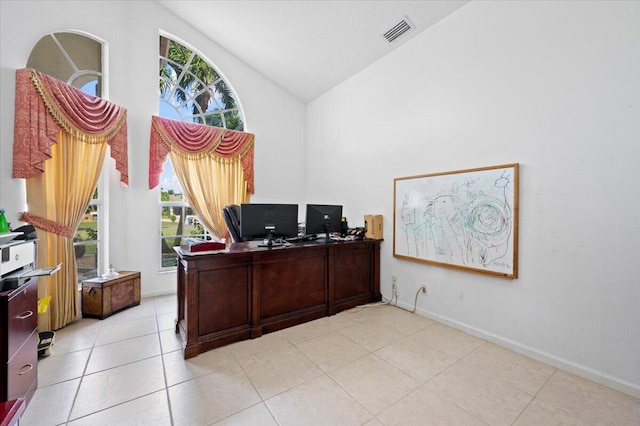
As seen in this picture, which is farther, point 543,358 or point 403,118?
point 403,118

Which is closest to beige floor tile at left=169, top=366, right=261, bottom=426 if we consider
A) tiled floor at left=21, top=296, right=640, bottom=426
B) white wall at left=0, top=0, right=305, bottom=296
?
tiled floor at left=21, top=296, right=640, bottom=426

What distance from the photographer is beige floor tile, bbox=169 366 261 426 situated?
164 centimetres

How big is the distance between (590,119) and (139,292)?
526cm

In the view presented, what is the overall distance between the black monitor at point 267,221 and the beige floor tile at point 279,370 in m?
1.11

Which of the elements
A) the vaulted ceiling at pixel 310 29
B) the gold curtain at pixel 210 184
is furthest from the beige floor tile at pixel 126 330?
the vaulted ceiling at pixel 310 29

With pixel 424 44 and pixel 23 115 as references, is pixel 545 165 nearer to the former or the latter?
pixel 424 44

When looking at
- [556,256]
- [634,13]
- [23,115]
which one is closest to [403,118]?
[634,13]

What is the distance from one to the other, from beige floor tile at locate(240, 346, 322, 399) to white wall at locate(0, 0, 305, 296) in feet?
8.59

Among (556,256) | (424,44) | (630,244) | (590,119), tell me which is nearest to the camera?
(630,244)

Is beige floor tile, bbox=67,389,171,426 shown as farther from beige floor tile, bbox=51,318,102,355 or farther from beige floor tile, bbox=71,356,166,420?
beige floor tile, bbox=51,318,102,355

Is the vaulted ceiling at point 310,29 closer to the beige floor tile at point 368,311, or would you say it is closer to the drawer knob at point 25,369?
the beige floor tile at point 368,311

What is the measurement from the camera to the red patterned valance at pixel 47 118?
2.59m

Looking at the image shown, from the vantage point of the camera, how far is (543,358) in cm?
225

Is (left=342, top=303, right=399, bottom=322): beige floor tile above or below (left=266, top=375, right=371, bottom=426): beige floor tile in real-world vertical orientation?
above
